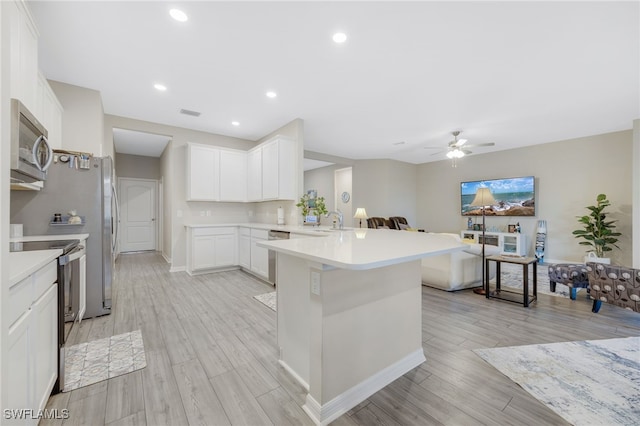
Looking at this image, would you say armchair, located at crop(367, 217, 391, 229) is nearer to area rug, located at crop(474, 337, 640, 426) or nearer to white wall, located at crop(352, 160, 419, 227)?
white wall, located at crop(352, 160, 419, 227)

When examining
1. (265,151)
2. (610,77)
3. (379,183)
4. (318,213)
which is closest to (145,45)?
(265,151)

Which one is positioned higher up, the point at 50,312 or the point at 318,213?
the point at 318,213

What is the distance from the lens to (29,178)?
6.97ft

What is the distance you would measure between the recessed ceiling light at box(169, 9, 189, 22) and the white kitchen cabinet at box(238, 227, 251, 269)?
10.5 feet

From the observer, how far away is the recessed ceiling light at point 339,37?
240 cm

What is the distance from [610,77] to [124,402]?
568cm

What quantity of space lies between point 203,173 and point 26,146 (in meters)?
3.13

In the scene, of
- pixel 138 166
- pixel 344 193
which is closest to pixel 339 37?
pixel 344 193

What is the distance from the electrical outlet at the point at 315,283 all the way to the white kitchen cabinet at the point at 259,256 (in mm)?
2633

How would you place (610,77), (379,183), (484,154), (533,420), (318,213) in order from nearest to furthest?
1. (533,420)
2. (610,77)
3. (318,213)
4. (484,154)
5. (379,183)

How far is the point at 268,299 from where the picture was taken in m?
3.38

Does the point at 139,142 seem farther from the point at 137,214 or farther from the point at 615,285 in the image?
the point at 615,285

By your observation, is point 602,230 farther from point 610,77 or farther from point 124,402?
point 124,402

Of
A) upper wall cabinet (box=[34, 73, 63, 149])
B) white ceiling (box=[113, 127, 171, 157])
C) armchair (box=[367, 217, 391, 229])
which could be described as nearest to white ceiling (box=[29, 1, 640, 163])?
upper wall cabinet (box=[34, 73, 63, 149])
